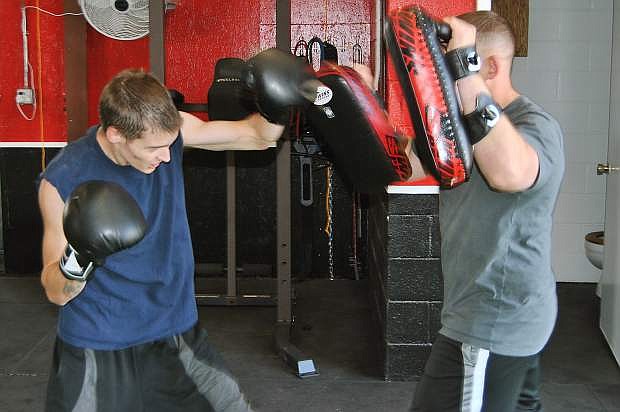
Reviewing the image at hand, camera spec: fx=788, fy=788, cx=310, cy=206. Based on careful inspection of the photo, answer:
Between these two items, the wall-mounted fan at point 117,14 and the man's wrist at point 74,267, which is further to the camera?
the wall-mounted fan at point 117,14

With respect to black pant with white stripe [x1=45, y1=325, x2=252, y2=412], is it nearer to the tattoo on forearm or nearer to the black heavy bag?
the tattoo on forearm


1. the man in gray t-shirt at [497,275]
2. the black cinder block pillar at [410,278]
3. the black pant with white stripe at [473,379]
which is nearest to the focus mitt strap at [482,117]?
the man in gray t-shirt at [497,275]

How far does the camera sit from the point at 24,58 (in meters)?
5.31

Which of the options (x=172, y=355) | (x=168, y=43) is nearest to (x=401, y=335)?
(x=172, y=355)

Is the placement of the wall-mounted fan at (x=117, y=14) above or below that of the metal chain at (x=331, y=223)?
above

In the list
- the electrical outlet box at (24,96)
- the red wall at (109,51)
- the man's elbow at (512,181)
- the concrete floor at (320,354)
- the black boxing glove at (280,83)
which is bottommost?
the concrete floor at (320,354)

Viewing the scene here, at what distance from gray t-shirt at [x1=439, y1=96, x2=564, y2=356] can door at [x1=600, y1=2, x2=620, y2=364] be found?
1945mm

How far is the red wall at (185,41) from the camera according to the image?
5203mm

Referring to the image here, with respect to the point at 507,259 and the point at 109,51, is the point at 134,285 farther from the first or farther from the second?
the point at 109,51

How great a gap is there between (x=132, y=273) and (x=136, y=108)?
0.46m

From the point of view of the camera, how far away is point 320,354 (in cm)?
400

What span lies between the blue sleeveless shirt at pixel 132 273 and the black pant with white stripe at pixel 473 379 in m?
0.72

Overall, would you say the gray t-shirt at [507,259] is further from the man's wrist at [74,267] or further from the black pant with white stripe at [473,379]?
the man's wrist at [74,267]

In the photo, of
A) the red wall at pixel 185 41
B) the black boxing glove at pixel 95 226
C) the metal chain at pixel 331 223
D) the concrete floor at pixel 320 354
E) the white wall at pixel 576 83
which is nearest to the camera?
the black boxing glove at pixel 95 226
